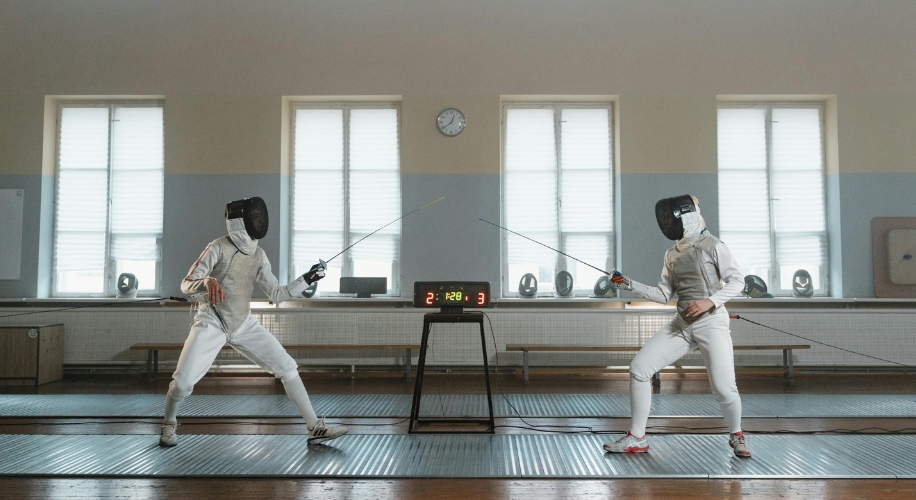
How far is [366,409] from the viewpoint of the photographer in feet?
13.9

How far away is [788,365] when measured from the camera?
18.0ft

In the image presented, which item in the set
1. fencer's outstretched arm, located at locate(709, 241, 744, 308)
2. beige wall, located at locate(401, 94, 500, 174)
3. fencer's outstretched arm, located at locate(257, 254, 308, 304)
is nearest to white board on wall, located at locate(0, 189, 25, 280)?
beige wall, located at locate(401, 94, 500, 174)

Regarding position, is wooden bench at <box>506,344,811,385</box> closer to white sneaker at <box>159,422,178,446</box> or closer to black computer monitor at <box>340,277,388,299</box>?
black computer monitor at <box>340,277,388,299</box>

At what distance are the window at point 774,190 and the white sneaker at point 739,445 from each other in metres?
3.72

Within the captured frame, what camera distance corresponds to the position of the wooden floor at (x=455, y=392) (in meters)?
2.53

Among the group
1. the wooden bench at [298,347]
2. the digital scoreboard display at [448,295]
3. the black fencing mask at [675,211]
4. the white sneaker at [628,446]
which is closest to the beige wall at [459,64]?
the wooden bench at [298,347]

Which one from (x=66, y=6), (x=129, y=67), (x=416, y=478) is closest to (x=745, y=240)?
(x=416, y=478)

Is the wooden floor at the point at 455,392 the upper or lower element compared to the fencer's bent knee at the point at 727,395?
lower

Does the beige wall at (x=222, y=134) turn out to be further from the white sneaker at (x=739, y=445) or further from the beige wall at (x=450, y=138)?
the white sneaker at (x=739, y=445)

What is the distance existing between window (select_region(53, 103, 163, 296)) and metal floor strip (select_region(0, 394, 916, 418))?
1.77 metres

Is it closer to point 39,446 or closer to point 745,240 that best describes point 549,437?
point 39,446

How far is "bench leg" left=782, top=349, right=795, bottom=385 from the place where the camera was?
539 cm

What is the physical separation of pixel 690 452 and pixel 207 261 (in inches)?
112

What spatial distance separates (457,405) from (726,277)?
217 cm
